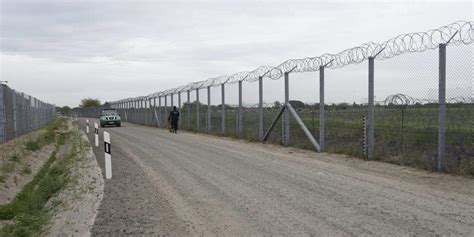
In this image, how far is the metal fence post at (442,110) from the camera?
9820mm

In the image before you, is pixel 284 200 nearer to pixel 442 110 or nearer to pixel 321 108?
pixel 442 110

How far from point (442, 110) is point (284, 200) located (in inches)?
182

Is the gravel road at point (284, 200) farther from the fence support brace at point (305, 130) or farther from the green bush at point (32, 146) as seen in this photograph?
the green bush at point (32, 146)

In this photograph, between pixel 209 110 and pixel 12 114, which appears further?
pixel 209 110

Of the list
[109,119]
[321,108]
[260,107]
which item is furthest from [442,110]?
[109,119]

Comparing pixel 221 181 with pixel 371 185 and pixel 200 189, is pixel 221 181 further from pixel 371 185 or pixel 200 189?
pixel 371 185

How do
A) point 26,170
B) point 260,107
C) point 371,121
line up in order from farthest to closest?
point 260,107 → point 26,170 → point 371,121

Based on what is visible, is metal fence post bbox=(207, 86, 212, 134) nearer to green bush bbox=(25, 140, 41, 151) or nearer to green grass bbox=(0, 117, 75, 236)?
green bush bbox=(25, 140, 41, 151)

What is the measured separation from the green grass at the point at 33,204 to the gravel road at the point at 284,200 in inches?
40.5

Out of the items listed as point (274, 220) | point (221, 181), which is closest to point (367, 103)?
point (221, 181)

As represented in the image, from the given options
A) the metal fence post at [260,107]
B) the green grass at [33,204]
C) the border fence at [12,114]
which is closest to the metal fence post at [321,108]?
the metal fence post at [260,107]

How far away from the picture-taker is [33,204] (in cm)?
886

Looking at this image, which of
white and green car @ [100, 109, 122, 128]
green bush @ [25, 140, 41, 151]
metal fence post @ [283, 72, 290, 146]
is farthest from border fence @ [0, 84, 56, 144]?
white and green car @ [100, 109, 122, 128]

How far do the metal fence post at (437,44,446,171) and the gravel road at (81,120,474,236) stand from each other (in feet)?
1.47
